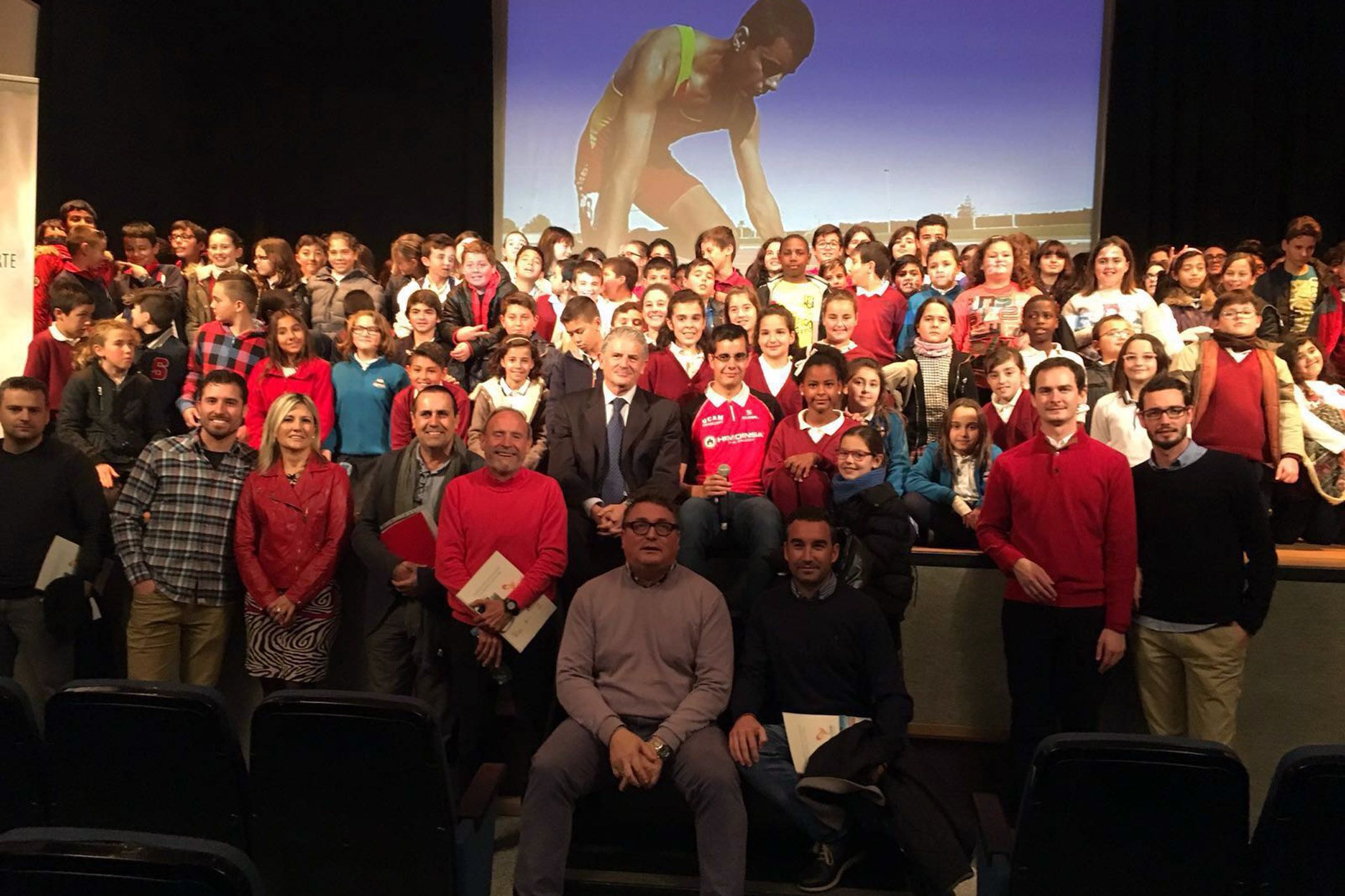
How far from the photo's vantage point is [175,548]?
369cm

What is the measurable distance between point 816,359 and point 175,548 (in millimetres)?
2474

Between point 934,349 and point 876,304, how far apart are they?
0.92 metres

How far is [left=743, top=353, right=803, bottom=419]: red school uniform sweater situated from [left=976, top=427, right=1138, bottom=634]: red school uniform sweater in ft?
4.04

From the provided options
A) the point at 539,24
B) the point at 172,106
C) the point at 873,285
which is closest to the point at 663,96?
the point at 539,24

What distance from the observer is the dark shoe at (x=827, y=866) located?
2904mm

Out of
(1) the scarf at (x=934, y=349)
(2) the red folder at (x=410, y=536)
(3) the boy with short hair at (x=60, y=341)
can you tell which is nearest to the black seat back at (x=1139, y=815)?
(2) the red folder at (x=410, y=536)

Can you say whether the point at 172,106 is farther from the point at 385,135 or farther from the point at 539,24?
the point at 539,24

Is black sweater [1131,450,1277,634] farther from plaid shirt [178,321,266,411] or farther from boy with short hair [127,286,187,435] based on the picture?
boy with short hair [127,286,187,435]

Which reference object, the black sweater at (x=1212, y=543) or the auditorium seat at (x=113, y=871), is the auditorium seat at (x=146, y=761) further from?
the black sweater at (x=1212, y=543)

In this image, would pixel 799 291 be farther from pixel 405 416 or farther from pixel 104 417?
pixel 104 417

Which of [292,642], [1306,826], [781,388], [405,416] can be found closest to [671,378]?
[781,388]

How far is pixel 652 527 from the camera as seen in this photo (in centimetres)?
319

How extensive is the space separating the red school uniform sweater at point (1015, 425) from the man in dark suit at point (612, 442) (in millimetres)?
1485

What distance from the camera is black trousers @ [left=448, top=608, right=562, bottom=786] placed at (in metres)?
3.55
